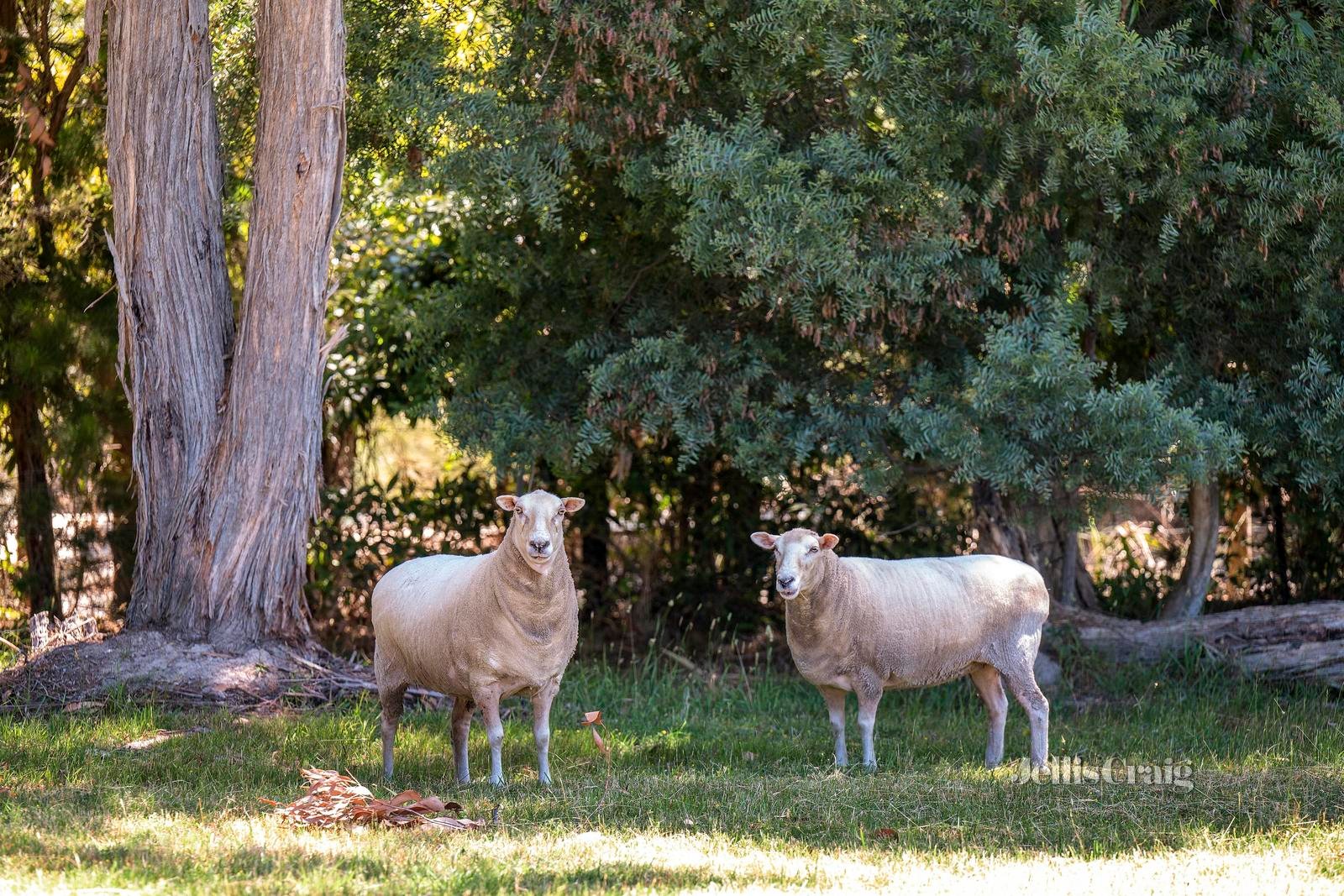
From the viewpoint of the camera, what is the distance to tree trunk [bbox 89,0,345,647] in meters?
8.84

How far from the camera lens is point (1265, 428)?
9148 millimetres

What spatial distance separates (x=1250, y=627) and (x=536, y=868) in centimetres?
640

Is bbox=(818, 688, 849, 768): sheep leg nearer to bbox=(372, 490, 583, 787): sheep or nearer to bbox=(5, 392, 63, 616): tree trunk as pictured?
bbox=(372, 490, 583, 787): sheep

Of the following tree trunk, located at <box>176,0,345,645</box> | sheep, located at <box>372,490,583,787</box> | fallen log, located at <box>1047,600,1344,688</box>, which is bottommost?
fallen log, located at <box>1047,600,1344,688</box>

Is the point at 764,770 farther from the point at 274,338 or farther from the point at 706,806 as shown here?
the point at 274,338

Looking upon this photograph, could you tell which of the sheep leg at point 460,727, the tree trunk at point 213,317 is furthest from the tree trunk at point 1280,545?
the tree trunk at point 213,317

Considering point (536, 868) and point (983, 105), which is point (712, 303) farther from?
point (536, 868)

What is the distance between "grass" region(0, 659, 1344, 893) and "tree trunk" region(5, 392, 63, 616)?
12.3 feet

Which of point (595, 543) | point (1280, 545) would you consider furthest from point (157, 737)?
point (1280, 545)

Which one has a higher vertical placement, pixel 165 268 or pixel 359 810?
pixel 165 268

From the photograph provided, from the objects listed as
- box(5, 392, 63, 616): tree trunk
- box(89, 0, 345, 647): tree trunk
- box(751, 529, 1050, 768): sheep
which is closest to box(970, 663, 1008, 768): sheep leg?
box(751, 529, 1050, 768): sheep

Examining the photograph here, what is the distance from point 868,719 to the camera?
708 centimetres

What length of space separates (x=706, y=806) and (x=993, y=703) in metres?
2.15

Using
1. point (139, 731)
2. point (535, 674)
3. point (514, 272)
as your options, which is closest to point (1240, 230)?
point (514, 272)
